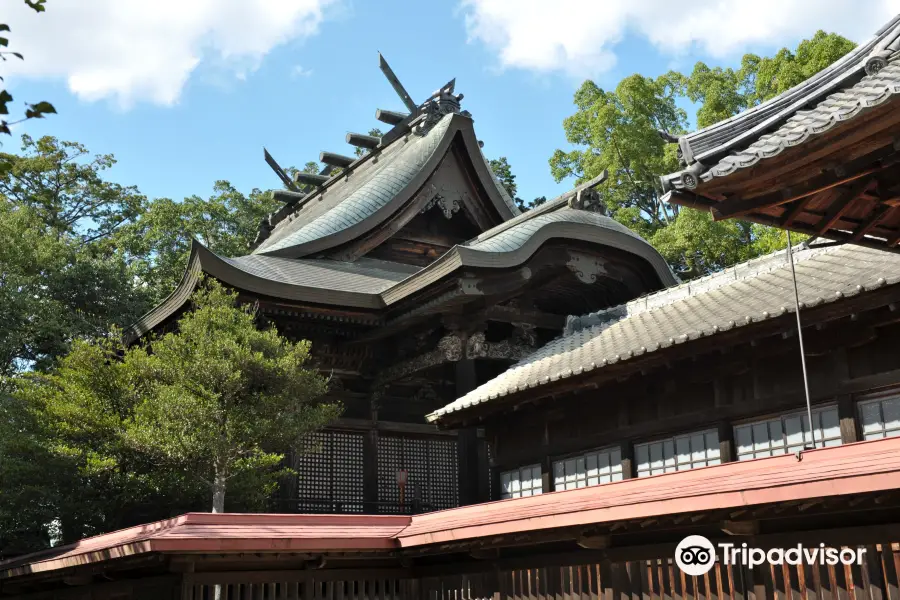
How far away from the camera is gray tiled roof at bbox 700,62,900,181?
4633 millimetres

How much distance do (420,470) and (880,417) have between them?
9421 millimetres

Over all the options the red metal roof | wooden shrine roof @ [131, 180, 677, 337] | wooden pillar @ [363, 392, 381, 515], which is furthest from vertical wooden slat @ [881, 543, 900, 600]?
wooden pillar @ [363, 392, 381, 515]

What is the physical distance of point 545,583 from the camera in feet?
31.6

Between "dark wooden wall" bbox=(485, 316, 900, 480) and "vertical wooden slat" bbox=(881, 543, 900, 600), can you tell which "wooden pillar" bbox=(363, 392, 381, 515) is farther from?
"vertical wooden slat" bbox=(881, 543, 900, 600)

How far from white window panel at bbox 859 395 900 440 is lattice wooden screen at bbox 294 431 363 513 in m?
8.82

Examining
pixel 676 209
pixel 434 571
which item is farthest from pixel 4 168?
pixel 676 209

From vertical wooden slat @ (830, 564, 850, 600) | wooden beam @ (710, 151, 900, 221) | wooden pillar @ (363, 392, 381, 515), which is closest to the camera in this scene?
wooden beam @ (710, 151, 900, 221)

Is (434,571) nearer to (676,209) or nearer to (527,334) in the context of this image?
(527,334)

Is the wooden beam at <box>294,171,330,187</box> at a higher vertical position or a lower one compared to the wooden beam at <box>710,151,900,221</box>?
higher

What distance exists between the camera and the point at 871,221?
A: 5.86 m

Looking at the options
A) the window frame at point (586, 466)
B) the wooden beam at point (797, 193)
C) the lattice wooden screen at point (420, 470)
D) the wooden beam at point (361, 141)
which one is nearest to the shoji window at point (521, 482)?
the window frame at point (586, 466)

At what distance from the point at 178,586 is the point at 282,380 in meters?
3.71

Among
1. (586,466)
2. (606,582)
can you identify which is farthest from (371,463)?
(606,582)

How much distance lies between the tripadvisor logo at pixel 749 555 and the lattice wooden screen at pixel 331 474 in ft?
27.8
